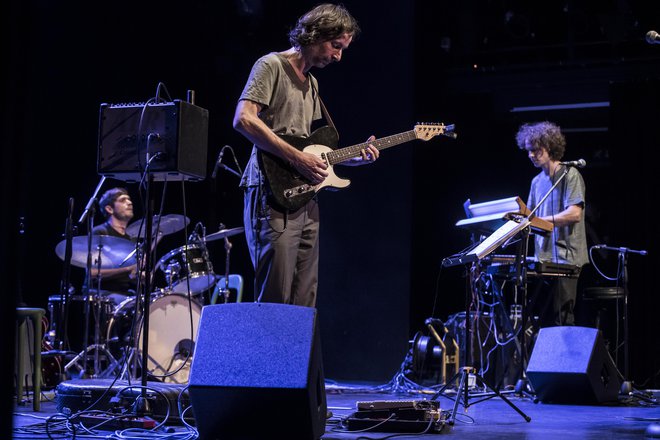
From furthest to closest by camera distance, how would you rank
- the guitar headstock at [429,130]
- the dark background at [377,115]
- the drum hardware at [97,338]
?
1. the dark background at [377,115]
2. the drum hardware at [97,338]
3. the guitar headstock at [429,130]

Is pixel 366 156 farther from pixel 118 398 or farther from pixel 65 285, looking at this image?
pixel 65 285

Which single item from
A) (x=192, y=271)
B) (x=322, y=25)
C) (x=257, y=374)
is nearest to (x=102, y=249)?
(x=192, y=271)

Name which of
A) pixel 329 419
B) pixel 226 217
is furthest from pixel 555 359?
pixel 226 217

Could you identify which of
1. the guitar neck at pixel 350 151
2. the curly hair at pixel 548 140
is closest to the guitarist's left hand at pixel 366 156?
the guitar neck at pixel 350 151

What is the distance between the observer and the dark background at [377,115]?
24.6 feet

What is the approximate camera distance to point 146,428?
3.50 meters

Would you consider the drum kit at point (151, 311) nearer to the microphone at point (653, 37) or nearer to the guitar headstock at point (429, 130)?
the guitar headstock at point (429, 130)

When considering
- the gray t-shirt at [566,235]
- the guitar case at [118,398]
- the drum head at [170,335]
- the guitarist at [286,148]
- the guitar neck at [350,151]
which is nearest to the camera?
the guitarist at [286,148]

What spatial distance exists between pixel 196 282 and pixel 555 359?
2.86 m

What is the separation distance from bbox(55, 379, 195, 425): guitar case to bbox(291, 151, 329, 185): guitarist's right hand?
1162mm

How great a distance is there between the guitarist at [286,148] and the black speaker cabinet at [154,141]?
0.82 ft

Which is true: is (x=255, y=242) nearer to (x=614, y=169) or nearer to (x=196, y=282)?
(x=196, y=282)

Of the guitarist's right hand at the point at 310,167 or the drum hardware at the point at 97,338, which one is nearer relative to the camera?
the guitarist's right hand at the point at 310,167

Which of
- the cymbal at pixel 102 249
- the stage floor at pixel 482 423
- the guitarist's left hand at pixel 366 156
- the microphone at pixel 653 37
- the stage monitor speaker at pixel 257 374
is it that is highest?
the microphone at pixel 653 37
